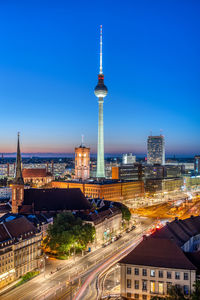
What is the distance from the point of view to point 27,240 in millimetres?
76312

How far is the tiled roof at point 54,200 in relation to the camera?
4651 inches

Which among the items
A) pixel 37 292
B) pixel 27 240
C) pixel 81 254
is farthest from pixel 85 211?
pixel 37 292

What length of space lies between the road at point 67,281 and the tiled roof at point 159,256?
37.7 ft

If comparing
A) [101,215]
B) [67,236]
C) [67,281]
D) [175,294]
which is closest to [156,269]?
[175,294]

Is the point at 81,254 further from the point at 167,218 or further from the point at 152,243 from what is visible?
the point at 167,218

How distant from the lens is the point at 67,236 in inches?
3273

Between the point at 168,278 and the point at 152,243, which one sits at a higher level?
the point at 152,243

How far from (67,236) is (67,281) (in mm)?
16549

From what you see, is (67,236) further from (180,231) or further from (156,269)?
(156,269)

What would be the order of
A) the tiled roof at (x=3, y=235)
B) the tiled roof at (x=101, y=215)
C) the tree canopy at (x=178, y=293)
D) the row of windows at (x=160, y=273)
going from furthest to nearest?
the tiled roof at (x=101, y=215), the tiled roof at (x=3, y=235), the row of windows at (x=160, y=273), the tree canopy at (x=178, y=293)

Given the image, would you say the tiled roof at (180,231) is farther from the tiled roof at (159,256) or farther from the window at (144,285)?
the window at (144,285)

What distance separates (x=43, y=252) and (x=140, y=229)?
135ft

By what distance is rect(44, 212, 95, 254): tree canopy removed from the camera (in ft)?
273

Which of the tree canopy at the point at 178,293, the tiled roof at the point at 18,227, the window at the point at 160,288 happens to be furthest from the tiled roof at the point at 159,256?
the tiled roof at the point at 18,227
